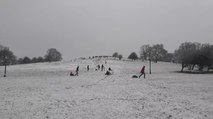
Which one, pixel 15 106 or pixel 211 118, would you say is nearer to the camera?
pixel 211 118

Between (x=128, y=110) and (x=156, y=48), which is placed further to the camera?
(x=156, y=48)

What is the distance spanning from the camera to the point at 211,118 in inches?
397

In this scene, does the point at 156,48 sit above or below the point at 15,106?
above

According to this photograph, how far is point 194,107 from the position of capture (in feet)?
41.0

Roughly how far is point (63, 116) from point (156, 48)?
13585 centimetres

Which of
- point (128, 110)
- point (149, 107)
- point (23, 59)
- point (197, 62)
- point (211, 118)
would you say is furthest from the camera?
point (23, 59)

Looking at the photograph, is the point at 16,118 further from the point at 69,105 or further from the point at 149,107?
the point at 149,107

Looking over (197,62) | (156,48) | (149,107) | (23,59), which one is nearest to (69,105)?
(149,107)

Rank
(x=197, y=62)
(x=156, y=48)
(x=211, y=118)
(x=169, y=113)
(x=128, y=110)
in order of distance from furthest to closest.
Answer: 1. (x=156, y=48)
2. (x=197, y=62)
3. (x=128, y=110)
4. (x=169, y=113)
5. (x=211, y=118)

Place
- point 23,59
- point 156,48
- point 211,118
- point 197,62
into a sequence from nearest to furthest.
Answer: point 211,118
point 197,62
point 156,48
point 23,59

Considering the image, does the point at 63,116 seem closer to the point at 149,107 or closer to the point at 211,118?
the point at 149,107

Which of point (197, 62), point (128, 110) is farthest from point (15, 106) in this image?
point (197, 62)

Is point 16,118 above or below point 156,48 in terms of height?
below

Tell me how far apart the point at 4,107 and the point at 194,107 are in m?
11.0
